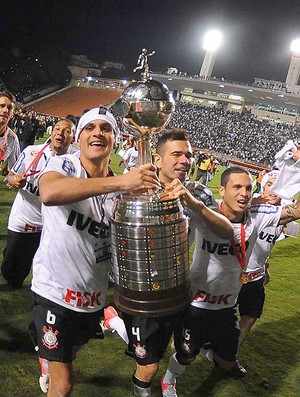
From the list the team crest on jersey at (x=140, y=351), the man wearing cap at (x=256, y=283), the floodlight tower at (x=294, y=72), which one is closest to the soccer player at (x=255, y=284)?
the man wearing cap at (x=256, y=283)

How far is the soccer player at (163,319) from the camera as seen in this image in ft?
9.32

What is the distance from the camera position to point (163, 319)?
9.44 feet

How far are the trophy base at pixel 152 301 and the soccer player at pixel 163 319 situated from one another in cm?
52

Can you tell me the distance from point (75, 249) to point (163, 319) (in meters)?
0.81

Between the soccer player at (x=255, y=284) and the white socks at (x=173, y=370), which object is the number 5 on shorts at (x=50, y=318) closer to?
the white socks at (x=173, y=370)

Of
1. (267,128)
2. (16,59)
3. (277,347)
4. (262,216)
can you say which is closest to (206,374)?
(277,347)

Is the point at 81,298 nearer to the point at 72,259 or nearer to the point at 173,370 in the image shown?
the point at 72,259

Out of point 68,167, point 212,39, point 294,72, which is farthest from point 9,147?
point 294,72

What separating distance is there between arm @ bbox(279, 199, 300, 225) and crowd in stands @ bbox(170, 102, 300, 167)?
126 feet

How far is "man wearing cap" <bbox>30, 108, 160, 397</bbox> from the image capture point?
2.58 metres

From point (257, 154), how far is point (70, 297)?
43609mm

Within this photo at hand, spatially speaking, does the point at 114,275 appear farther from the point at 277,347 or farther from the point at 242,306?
the point at 277,347

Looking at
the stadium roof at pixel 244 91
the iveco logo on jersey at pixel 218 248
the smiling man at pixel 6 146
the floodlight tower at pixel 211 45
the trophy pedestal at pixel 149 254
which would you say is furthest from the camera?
the floodlight tower at pixel 211 45

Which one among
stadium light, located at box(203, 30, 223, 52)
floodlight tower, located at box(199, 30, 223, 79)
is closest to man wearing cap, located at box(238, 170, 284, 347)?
floodlight tower, located at box(199, 30, 223, 79)
